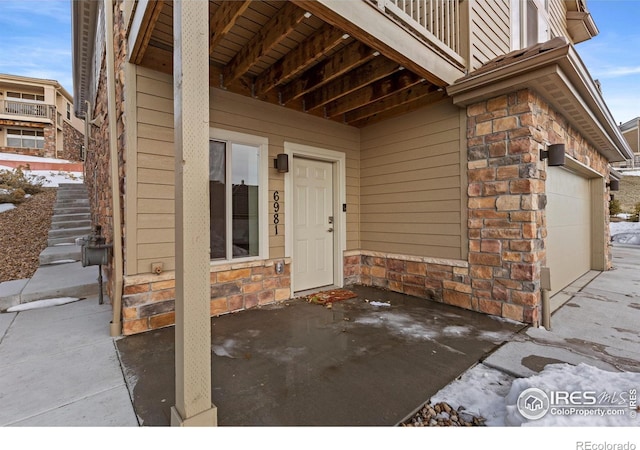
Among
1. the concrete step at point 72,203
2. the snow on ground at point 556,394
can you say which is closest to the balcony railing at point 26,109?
the concrete step at point 72,203

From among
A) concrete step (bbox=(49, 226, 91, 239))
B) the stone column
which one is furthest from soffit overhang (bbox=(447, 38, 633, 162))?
concrete step (bbox=(49, 226, 91, 239))

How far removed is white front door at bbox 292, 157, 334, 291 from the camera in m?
4.06

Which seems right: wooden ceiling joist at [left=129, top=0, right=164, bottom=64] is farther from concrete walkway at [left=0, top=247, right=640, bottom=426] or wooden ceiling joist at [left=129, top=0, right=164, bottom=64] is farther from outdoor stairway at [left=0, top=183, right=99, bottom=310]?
outdoor stairway at [left=0, top=183, right=99, bottom=310]

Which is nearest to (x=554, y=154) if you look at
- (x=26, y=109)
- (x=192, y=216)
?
(x=192, y=216)

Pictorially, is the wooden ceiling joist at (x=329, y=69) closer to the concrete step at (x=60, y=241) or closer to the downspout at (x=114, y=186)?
the downspout at (x=114, y=186)

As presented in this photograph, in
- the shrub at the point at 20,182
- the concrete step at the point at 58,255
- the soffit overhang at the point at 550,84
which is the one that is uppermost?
the soffit overhang at the point at 550,84

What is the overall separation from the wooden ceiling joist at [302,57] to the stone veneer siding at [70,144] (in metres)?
16.3

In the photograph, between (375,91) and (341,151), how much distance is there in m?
1.09

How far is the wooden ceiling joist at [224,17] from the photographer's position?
2162 millimetres

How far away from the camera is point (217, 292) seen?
3.19 m

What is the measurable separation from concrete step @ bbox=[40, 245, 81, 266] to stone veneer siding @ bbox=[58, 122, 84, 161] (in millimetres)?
12758

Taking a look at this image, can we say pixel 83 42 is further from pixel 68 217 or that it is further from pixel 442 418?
pixel 442 418
